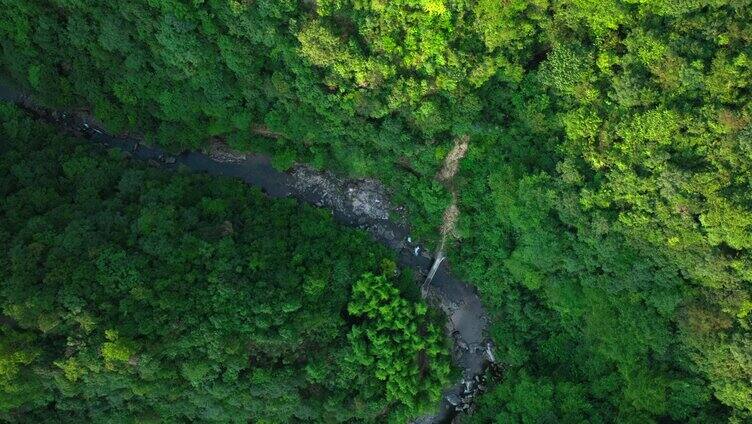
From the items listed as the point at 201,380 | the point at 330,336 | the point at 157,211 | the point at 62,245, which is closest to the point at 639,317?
the point at 330,336

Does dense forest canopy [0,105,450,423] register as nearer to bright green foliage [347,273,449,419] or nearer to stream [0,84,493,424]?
bright green foliage [347,273,449,419]

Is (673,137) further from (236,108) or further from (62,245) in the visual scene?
(62,245)

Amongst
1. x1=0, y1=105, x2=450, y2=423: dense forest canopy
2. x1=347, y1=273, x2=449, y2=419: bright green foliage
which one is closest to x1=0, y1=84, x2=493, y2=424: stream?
x1=0, y1=105, x2=450, y2=423: dense forest canopy

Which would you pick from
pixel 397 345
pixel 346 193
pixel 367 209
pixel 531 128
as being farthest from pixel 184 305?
pixel 531 128

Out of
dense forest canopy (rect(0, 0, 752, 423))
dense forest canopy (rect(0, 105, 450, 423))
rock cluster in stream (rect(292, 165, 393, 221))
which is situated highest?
dense forest canopy (rect(0, 0, 752, 423))

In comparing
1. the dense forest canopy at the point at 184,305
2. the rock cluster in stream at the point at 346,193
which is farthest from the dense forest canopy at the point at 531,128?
the dense forest canopy at the point at 184,305
